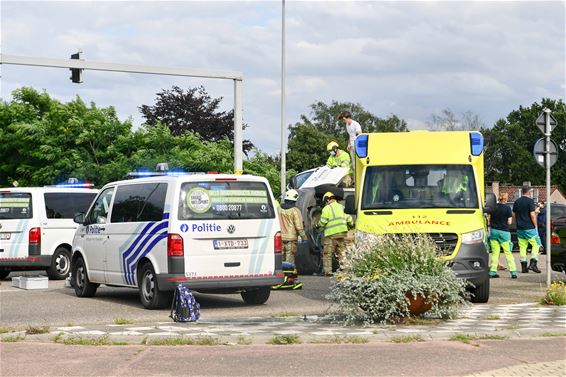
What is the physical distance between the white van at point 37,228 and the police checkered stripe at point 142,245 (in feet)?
22.0

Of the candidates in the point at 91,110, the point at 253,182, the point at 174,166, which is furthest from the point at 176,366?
the point at 91,110

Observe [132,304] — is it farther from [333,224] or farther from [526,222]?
[526,222]

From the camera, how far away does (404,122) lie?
10288 cm

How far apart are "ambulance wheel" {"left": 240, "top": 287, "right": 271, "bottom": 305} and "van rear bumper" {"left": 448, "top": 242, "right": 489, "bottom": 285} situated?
2972mm

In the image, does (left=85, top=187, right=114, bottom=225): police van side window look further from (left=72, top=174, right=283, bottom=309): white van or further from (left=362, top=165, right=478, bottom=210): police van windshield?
(left=362, top=165, right=478, bottom=210): police van windshield

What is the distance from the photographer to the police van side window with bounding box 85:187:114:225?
1714 centimetres

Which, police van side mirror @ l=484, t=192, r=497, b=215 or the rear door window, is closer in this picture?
police van side mirror @ l=484, t=192, r=497, b=215

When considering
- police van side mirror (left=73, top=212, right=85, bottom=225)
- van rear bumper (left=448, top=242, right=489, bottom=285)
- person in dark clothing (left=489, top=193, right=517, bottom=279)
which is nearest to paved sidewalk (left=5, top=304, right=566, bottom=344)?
van rear bumper (left=448, top=242, right=489, bottom=285)

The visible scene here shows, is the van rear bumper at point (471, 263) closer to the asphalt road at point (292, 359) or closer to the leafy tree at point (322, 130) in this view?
the asphalt road at point (292, 359)

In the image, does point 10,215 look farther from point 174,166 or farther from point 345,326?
point 174,166

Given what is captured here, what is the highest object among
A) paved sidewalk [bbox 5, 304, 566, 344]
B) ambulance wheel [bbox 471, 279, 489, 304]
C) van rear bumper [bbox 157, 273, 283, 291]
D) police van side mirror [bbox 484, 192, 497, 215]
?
police van side mirror [bbox 484, 192, 497, 215]

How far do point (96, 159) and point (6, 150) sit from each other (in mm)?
7222

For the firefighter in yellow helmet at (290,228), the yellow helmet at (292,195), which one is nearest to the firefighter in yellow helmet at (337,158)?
the yellow helmet at (292,195)

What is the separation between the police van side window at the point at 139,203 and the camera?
608 inches
